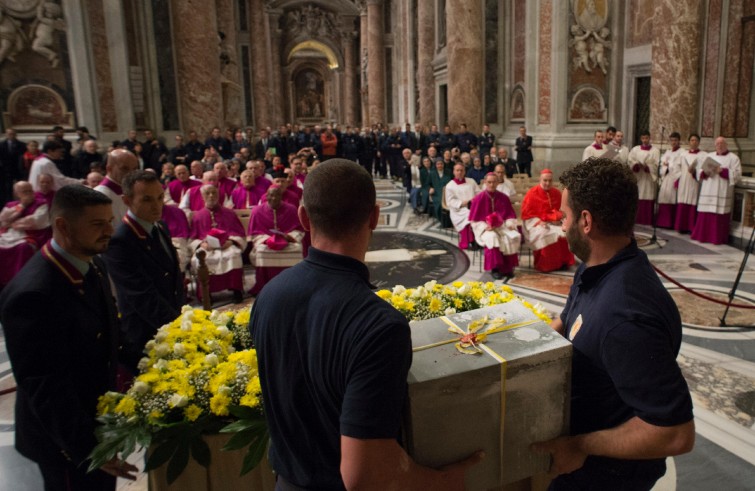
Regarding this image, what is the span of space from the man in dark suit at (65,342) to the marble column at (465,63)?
14.7 m

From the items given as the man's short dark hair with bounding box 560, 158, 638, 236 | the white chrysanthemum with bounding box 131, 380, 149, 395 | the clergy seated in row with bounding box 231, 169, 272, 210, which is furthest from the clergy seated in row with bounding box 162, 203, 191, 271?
the man's short dark hair with bounding box 560, 158, 638, 236

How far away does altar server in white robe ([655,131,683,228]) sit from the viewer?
981cm

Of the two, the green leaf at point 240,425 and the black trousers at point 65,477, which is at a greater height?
the green leaf at point 240,425

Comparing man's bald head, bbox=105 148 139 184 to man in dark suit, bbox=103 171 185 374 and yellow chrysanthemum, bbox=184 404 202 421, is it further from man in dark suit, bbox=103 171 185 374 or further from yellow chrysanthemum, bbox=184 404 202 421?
yellow chrysanthemum, bbox=184 404 202 421

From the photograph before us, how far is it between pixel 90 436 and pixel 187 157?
11050 mm

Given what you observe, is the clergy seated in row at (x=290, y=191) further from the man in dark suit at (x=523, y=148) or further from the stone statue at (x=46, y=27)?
the stone statue at (x=46, y=27)

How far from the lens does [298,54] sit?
44438mm

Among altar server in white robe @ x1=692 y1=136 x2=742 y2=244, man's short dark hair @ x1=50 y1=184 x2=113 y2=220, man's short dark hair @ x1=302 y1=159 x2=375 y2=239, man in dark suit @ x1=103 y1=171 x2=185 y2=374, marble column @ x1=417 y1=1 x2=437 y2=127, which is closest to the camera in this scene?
man's short dark hair @ x1=302 y1=159 x2=375 y2=239

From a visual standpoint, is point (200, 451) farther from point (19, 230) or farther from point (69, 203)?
point (19, 230)

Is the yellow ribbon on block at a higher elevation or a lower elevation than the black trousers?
higher

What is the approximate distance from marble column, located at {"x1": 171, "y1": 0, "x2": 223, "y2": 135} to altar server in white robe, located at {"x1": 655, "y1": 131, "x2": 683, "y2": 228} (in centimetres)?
1008

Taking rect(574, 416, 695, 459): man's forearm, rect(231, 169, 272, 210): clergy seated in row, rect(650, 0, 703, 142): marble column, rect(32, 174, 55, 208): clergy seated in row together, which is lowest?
rect(574, 416, 695, 459): man's forearm

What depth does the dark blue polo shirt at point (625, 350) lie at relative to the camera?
4.61 ft

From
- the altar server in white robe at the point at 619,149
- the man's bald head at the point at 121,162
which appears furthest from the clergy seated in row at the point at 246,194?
the altar server in white robe at the point at 619,149
